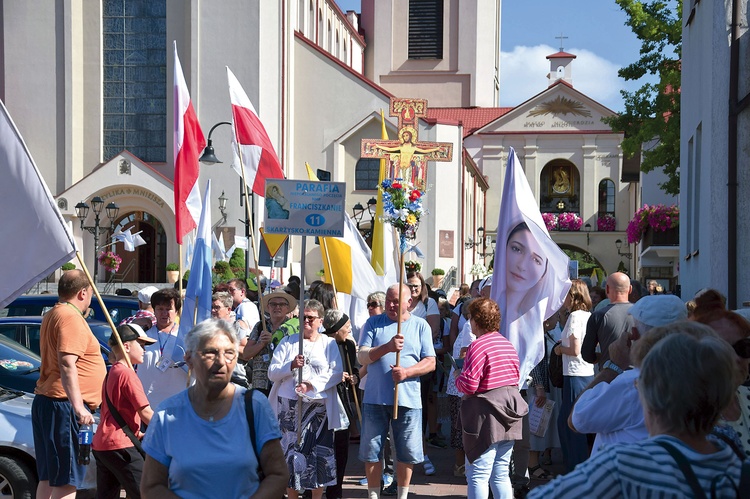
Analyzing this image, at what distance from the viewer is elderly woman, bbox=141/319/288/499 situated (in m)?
4.10

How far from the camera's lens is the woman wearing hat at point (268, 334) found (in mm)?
8719

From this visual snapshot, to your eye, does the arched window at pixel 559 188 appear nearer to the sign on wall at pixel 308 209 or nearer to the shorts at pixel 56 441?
the sign on wall at pixel 308 209

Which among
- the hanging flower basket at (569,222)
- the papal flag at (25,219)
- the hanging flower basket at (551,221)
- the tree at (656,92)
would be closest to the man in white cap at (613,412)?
the papal flag at (25,219)

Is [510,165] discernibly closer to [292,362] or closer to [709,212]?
[292,362]

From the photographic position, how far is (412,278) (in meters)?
11.6

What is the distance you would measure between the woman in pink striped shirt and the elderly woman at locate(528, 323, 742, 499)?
4072mm

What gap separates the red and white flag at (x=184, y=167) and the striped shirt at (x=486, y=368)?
360cm

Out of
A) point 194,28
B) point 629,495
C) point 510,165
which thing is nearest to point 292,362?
point 510,165

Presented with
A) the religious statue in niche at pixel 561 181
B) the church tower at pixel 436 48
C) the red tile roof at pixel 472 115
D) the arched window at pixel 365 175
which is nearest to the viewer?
the arched window at pixel 365 175

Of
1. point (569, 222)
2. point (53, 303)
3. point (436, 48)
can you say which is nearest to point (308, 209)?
point (53, 303)

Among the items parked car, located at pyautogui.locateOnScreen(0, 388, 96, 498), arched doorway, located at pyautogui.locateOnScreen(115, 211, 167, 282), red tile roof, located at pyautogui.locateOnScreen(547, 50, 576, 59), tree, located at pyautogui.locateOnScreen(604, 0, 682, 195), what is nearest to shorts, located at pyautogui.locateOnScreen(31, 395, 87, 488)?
parked car, located at pyautogui.locateOnScreen(0, 388, 96, 498)

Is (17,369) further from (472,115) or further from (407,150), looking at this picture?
(472,115)

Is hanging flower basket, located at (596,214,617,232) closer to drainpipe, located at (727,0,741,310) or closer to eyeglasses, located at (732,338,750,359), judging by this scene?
drainpipe, located at (727,0,741,310)

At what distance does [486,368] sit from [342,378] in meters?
1.47
